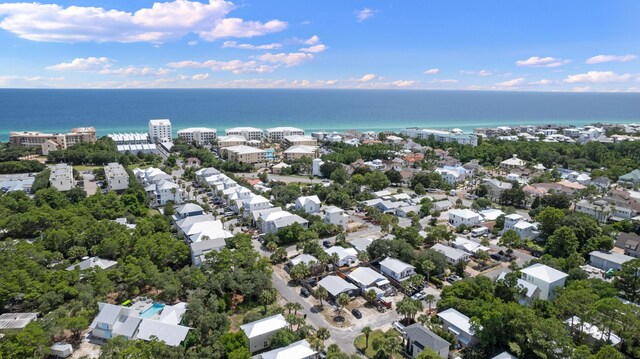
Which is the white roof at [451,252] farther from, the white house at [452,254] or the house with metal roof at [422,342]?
the house with metal roof at [422,342]

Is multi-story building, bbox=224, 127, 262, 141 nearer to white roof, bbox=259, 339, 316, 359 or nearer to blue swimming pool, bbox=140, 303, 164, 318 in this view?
blue swimming pool, bbox=140, 303, 164, 318

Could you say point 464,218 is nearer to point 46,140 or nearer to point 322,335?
point 322,335

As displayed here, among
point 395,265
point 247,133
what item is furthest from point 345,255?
point 247,133

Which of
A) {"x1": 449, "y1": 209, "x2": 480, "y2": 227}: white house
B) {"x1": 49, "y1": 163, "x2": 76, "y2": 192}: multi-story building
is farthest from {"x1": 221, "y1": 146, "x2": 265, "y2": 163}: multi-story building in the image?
{"x1": 449, "y1": 209, "x2": 480, "y2": 227}: white house

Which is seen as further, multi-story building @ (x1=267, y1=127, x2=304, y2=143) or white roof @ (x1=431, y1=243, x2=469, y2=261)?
multi-story building @ (x1=267, y1=127, x2=304, y2=143)

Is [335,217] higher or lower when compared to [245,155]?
lower

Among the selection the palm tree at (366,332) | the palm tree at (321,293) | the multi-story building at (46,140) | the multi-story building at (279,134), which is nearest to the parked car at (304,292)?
the palm tree at (321,293)
